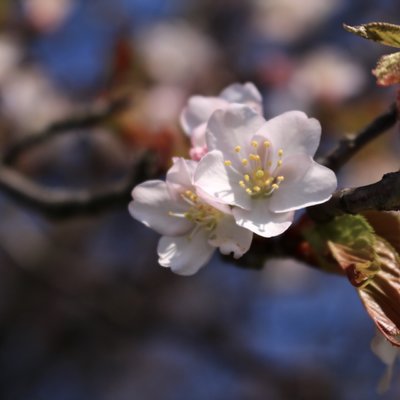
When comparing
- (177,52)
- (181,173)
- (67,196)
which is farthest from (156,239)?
(181,173)

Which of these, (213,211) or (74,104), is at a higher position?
(213,211)

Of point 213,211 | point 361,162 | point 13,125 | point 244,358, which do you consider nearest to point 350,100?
point 361,162

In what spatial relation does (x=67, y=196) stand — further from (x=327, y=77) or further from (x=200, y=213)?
(x=327, y=77)

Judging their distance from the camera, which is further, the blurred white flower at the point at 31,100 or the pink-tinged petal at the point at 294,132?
the blurred white flower at the point at 31,100

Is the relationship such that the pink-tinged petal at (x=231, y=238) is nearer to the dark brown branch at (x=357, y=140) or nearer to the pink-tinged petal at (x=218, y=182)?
the pink-tinged petal at (x=218, y=182)

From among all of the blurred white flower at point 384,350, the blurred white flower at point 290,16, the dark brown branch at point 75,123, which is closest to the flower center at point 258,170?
the blurred white flower at point 384,350

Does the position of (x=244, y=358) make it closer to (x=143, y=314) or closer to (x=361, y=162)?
(x=143, y=314)

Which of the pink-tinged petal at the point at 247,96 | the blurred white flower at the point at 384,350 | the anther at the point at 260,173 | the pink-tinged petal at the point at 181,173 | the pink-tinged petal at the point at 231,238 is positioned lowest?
the blurred white flower at the point at 384,350
